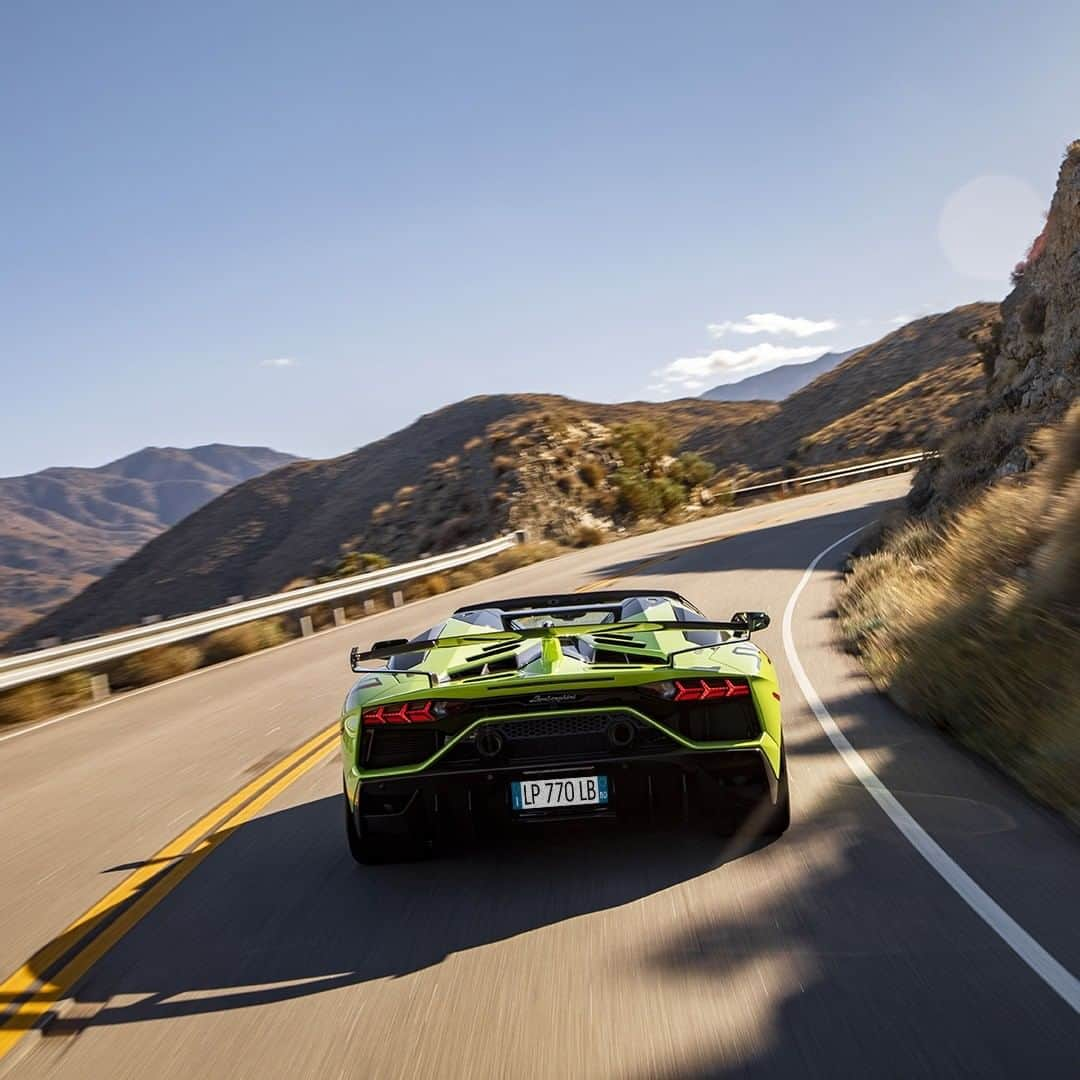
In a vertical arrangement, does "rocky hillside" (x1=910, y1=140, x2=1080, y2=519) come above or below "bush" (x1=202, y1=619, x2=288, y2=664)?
Answer: above

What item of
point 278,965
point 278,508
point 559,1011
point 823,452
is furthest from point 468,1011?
point 278,508

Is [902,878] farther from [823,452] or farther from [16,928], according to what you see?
[823,452]

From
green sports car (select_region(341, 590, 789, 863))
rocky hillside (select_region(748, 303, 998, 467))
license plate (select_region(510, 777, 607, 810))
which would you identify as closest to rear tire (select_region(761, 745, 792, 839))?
green sports car (select_region(341, 590, 789, 863))

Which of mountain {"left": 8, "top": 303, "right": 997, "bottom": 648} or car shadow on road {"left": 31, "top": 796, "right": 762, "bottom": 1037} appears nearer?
car shadow on road {"left": 31, "top": 796, "right": 762, "bottom": 1037}

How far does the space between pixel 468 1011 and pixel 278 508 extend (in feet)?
275

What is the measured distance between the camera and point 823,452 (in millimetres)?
77375

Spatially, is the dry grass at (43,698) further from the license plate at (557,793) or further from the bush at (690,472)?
the bush at (690,472)

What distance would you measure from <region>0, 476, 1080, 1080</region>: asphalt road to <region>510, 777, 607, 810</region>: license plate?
357mm

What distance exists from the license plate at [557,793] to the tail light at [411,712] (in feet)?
1.49

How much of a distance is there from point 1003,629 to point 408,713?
16.4 feet

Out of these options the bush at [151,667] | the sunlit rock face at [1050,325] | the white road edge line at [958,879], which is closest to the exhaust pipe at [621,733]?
the white road edge line at [958,879]

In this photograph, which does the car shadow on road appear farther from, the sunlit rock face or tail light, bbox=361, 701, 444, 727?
the sunlit rock face

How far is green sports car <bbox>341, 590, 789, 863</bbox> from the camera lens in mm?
4742

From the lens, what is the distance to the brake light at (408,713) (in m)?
4.80
